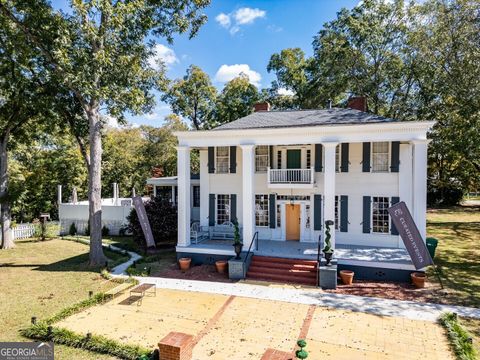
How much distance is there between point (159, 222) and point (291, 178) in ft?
26.6

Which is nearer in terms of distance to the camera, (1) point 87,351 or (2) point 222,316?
(1) point 87,351

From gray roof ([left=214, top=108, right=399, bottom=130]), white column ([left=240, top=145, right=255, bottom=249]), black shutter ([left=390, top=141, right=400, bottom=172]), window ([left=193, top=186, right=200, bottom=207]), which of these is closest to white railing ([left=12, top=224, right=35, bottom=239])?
window ([left=193, top=186, right=200, bottom=207])

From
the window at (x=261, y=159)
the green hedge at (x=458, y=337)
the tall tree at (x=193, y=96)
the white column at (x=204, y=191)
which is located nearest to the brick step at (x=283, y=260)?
the white column at (x=204, y=191)

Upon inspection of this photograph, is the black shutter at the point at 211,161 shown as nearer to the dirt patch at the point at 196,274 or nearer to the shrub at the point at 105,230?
the dirt patch at the point at 196,274

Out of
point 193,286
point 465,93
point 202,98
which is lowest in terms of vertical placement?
point 193,286

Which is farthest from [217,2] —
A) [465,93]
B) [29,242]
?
[29,242]

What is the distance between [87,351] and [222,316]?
150 inches

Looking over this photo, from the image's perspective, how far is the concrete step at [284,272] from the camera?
12.6 metres

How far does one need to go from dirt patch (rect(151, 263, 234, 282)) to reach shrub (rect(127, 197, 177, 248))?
136 inches

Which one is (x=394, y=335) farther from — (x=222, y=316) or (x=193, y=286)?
(x=193, y=286)

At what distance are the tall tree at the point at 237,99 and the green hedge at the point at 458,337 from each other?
1000 inches

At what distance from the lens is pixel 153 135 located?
133 feet

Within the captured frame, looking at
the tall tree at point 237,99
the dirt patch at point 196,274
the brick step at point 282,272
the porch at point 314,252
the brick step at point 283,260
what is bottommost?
the dirt patch at point 196,274

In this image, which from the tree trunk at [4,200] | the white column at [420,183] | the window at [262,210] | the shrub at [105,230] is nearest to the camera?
the white column at [420,183]
